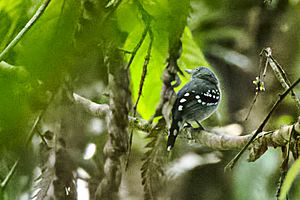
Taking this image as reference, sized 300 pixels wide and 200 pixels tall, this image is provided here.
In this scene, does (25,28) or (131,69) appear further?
(131,69)

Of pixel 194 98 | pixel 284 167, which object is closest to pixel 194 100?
pixel 194 98

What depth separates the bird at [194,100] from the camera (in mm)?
491

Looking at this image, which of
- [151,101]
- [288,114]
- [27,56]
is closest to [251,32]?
[288,114]

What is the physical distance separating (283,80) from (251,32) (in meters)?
0.47

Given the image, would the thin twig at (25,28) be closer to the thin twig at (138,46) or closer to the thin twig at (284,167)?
the thin twig at (138,46)

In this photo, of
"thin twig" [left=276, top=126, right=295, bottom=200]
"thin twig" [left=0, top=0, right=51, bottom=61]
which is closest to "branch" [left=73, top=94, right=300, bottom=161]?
"thin twig" [left=276, top=126, right=295, bottom=200]

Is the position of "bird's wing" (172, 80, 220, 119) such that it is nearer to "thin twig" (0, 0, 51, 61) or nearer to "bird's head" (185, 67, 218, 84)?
"bird's head" (185, 67, 218, 84)

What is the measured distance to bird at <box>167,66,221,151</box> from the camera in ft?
1.61

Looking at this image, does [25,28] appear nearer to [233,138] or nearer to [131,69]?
[131,69]

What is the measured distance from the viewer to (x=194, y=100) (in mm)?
566

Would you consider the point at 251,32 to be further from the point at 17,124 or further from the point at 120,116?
the point at 17,124

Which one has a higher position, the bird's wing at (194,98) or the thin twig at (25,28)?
the thin twig at (25,28)

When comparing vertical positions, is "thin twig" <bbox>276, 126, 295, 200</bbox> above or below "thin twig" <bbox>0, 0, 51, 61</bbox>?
below

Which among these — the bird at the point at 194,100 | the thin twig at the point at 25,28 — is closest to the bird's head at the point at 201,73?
the bird at the point at 194,100
